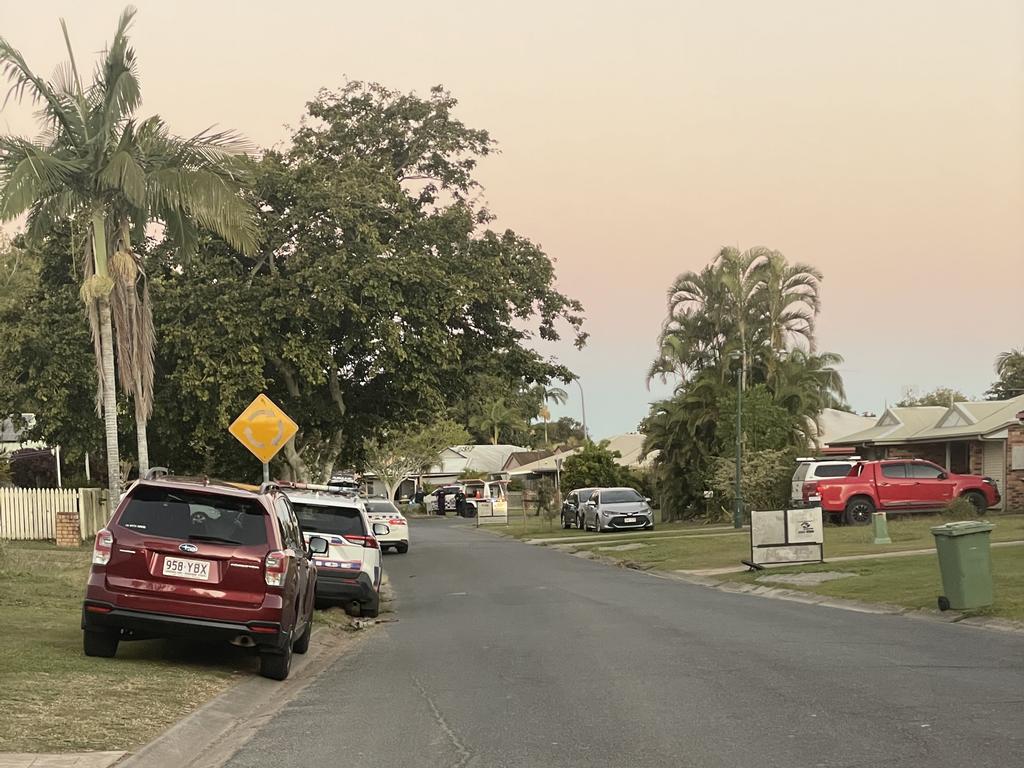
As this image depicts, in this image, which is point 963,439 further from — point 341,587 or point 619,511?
point 341,587

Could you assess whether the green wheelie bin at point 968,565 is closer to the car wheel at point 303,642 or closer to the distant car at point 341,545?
the distant car at point 341,545

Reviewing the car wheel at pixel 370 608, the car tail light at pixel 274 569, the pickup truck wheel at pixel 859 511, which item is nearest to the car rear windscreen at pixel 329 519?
the car wheel at pixel 370 608

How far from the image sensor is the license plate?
1131cm

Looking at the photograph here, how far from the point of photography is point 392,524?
36.5 m

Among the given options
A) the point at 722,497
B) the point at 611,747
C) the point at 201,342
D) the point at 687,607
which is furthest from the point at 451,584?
the point at 722,497

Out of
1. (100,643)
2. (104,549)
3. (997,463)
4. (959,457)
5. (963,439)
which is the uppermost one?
(963,439)

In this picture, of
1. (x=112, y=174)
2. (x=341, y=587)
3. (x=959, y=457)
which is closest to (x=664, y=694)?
(x=341, y=587)

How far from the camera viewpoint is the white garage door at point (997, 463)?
41747mm

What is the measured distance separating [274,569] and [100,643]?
5.91ft

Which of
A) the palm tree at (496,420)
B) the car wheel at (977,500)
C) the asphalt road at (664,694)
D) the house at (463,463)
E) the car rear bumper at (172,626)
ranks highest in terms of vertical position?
the palm tree at (496,420)

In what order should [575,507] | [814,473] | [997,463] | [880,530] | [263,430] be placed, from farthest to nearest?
1. [575,507]
2. [997,463]
3. [814,473]
4. [880,530]
5. [263,430]

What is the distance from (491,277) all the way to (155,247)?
8.95m

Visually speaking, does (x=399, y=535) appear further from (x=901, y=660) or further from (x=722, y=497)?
(x=901, y=660)

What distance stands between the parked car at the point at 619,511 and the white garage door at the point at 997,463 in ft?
36.7
